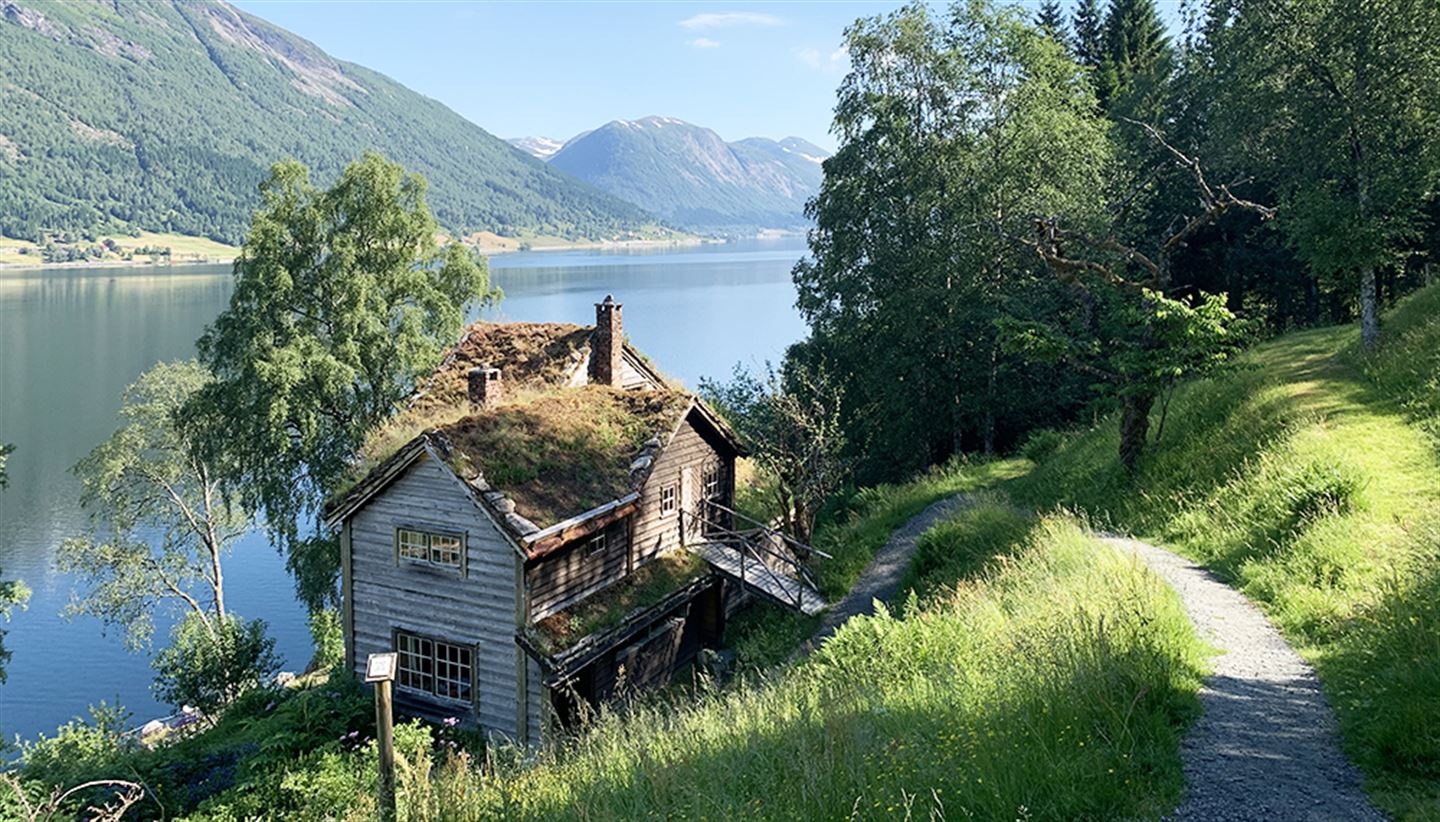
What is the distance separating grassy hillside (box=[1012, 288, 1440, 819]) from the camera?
7.25 meters

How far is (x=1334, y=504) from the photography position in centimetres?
1247

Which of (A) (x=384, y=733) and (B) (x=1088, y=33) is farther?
(B) (x=1088, y=33)

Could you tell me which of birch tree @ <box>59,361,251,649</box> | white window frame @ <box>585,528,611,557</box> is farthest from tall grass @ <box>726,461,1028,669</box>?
birch tree @ <box>59,361,251,649</box>

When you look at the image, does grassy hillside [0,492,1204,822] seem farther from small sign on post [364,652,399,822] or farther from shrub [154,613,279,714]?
shrub [154,613,279,714]

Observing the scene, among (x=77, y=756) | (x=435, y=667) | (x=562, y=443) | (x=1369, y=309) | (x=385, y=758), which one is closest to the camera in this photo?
(x=385, y=758)

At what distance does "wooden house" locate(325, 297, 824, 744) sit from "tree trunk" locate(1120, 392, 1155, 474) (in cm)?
898

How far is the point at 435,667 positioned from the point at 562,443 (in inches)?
244

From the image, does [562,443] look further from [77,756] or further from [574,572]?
[77,756]

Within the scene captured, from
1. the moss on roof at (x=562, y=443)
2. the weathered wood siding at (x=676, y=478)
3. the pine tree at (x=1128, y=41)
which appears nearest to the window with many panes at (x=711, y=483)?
the weathered wood siding at (x=676, y=478)

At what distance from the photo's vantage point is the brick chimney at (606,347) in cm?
→ 2838

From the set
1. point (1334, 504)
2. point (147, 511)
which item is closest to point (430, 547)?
point (1334, 504)

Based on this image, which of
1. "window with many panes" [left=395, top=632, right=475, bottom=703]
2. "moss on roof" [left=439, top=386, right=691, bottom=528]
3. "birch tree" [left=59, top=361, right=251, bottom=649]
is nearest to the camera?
"moss on roof" [left=439, top=386, right=691, bottom=528]

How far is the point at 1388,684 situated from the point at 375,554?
19.6m

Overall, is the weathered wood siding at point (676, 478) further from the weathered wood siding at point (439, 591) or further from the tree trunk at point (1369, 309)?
the tree trunk at point (1369, 309)
